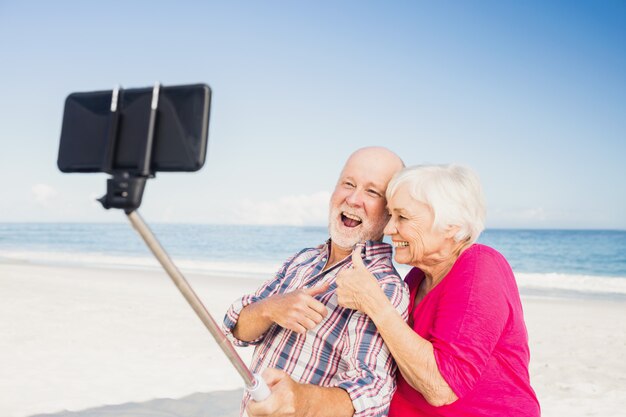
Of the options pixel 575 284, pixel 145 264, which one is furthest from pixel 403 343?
pixel 145 264

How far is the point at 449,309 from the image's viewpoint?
2045mm

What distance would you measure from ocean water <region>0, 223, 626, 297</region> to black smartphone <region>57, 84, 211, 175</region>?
1473 centimetres

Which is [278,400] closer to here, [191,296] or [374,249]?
[191,296]

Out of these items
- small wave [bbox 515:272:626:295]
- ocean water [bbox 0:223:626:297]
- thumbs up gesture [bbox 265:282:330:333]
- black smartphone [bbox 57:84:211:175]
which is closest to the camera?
black smartphone [bbox 57:84:211:175]

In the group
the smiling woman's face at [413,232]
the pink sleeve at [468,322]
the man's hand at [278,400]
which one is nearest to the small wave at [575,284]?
the smiling woman's face at [413,232]

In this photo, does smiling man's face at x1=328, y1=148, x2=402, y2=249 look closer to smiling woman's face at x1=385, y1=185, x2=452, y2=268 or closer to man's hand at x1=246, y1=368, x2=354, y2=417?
smiling woman's face at x1=385, y1=185, x2=452, y2=268

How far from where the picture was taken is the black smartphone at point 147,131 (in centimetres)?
116

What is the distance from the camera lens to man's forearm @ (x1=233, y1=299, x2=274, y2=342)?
2395 mm

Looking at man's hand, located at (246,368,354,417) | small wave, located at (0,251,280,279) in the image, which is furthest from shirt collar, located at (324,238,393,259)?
small wave, located at (0,251,280,279)

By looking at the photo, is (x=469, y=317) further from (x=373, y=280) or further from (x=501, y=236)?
(x=501, y=236)

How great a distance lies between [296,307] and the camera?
7.14 feet

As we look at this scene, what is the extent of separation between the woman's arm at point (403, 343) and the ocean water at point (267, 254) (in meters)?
13.7

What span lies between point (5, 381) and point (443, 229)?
4.84 meters

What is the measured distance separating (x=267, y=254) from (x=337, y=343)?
2813 centimetres
